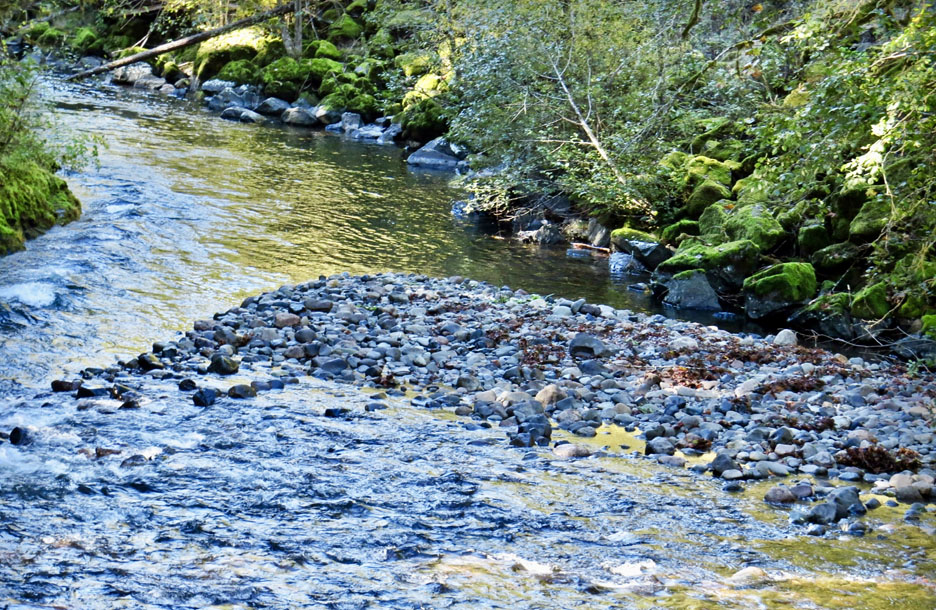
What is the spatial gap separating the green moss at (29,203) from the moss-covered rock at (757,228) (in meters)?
11.5

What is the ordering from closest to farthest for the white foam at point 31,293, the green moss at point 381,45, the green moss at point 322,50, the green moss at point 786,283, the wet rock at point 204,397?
the wet rock at point 204,397, the white foam at point 31,293, the green moss at point 786,283, the green moss at point 381,45, the green moss at point 322,50

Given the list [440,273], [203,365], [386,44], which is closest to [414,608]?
[203,365]

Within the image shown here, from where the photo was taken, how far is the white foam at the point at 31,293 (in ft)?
33.5

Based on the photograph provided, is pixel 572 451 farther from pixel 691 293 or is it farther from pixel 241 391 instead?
pixel 691 293

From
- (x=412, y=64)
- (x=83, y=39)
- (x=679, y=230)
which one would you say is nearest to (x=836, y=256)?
(x=679, y=230)

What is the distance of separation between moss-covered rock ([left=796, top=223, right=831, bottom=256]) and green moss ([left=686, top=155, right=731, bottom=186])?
324 cm

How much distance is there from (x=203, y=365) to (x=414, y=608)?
4924mm

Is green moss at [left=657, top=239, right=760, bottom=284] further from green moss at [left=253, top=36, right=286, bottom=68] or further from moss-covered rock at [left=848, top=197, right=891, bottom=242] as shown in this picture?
green moss at [left=253, top=36, right=286, bottom=68]

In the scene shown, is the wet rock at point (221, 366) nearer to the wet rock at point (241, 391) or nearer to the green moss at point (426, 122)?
the wet rock at point (241, 391)

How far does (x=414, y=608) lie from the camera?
Result: 14.7 feet

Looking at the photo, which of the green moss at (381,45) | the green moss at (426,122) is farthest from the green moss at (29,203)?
the green moss at (381,45)

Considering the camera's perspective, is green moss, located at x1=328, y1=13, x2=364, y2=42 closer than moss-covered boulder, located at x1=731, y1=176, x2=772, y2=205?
No

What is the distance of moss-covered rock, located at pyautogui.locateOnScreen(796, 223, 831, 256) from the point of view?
14.4m

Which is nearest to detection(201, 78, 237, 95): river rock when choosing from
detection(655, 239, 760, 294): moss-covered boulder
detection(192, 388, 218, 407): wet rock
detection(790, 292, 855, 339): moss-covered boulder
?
detection(655, 239, 760, 294): moss-covered boulder
